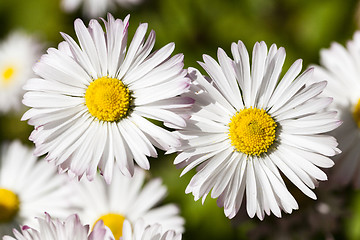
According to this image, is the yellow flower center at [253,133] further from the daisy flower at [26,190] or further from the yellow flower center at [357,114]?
the daisy flower at [26,190]

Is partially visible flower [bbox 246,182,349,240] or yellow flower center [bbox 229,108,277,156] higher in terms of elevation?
yellow flower center [bbox 229,108,277,156]

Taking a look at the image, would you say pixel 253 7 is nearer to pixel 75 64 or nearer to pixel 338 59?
pixel 338 59

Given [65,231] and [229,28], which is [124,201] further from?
[229,28]

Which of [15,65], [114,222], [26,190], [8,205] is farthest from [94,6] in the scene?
[114,222]

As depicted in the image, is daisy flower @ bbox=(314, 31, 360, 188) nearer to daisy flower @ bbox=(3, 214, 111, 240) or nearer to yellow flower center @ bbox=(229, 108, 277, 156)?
yellow flower center @ bbox=(229, 108, 277, 156)

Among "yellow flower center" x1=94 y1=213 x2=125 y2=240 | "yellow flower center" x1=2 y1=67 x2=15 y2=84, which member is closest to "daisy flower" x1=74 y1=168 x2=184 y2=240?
"yellow flower center" x1=94 y1=213 x2=125 y2=240

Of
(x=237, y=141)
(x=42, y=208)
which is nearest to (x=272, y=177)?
(x=237, y=141)

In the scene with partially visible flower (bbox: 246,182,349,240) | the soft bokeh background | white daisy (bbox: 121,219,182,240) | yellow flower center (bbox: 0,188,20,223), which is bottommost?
partially visible flower (bbox: 246,182,349,240)
